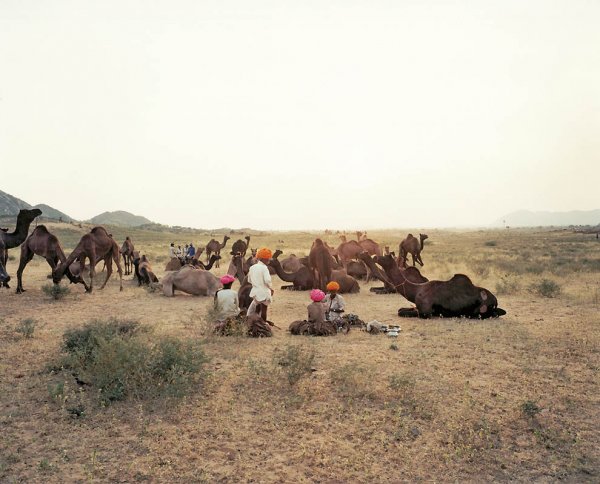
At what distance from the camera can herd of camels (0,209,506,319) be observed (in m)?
11.9

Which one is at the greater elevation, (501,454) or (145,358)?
(145,358)

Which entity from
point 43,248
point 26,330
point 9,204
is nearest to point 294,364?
point 26,330

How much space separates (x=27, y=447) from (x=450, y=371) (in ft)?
20.5

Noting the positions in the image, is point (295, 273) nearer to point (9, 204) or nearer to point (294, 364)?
point (294, 364)

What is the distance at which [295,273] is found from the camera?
691 inches

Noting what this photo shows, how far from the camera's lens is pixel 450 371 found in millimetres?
7727

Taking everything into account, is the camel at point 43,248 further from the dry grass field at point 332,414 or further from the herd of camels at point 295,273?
the dry grass field at point 332,414

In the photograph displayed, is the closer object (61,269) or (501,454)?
(501,454)

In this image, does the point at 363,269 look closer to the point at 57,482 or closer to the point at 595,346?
the point at 595,346

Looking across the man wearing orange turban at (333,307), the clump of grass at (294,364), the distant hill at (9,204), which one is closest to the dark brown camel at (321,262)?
the man wearing orange turban at (333,307)

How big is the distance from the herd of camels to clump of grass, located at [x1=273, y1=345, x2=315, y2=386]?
377 cm

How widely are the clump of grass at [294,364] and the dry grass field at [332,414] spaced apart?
0.18 feet

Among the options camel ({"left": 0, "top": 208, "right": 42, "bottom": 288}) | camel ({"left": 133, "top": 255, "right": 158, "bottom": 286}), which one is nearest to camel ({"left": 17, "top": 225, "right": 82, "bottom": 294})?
camel ({"left": 0, "top": 208, "right": 42, "bottom": 288})

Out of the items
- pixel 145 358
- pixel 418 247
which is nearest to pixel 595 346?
pixel 145 358
